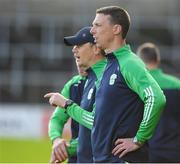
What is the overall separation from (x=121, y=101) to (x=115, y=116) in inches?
4.6

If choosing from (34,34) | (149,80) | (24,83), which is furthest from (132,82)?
(34,34)

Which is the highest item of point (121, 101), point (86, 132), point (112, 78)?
point (112, 78)

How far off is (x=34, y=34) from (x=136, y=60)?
1817 cm

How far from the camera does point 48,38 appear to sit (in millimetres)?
23219

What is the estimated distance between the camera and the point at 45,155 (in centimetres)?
1617

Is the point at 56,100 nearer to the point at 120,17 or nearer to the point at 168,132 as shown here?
the point at 120,17

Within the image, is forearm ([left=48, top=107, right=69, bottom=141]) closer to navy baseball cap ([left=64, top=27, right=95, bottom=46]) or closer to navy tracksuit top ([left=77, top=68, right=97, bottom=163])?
navy tracksuit top ([left=77, top=68, right=97, bottom=163])

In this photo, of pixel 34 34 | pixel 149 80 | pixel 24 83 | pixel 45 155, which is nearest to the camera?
pixel 149 80

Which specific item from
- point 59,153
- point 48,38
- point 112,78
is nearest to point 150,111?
point 112,78

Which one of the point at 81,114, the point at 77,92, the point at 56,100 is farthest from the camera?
the point at 77,92

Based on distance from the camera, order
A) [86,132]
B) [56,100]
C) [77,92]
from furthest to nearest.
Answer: [77,92], [86,132], [56,100]

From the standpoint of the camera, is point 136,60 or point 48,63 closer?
point 136,60

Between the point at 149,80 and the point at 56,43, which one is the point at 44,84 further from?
the point at 149,80

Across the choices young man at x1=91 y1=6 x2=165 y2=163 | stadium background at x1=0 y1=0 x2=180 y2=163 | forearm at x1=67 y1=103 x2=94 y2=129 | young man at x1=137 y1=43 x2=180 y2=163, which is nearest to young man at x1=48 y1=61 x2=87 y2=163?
forearm at x1=67 y1=103 x2=94 y2=129
